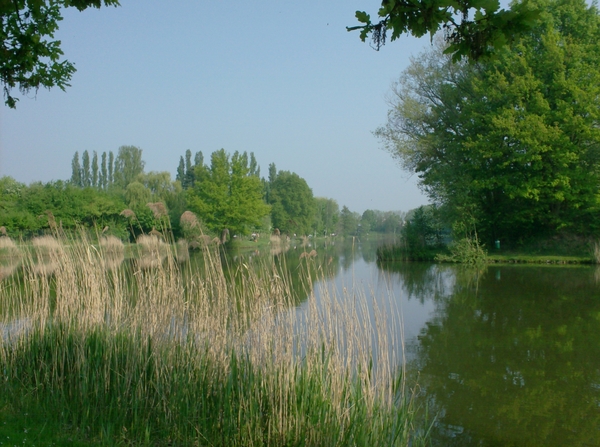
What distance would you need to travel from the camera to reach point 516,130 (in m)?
22.5

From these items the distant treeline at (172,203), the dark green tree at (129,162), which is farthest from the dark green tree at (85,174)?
the dark green tree at (129,162)

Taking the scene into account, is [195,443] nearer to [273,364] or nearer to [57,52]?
[273,364]

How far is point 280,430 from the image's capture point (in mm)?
4129

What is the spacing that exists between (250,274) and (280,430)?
1.42m

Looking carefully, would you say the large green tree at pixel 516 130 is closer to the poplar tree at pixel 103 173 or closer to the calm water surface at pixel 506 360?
the calm water surface at pixel 506 360

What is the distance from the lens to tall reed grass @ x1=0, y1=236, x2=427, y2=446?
4.24 meters

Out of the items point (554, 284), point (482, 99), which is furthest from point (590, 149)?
point (554, 284)

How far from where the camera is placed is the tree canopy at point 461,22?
3.04 m

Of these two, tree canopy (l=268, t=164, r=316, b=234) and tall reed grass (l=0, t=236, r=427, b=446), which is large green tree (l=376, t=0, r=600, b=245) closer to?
tall reed grass (l=0, t=236, r=427, b=446)

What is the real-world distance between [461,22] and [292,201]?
183ft

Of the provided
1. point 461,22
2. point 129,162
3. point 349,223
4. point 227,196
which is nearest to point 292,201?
point 349,223

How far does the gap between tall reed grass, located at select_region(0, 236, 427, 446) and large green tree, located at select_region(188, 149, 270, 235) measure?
30403 mm

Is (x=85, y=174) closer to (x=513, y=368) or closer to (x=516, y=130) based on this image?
(x=516, y=130)

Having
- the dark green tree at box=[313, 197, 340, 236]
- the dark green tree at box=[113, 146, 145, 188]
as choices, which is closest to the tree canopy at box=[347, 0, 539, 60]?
the dark green tree at box=[113, 146, 145, 188]
